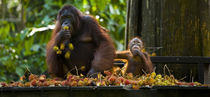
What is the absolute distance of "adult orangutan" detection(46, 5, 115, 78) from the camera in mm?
3721

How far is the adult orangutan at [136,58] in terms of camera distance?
4.00m

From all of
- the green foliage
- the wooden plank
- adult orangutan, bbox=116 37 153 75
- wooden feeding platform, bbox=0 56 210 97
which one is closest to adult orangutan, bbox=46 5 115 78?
adult orangutan, bbox=116 37 153 75

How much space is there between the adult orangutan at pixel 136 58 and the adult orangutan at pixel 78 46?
1.21 feet

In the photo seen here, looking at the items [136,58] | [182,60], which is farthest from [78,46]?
[182,60]

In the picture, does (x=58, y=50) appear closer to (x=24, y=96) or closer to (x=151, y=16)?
(x=151, y=16)

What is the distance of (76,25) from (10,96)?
1679 millimetres

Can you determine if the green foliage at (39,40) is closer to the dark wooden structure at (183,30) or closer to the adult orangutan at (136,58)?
the adult orangutan at (136,58)

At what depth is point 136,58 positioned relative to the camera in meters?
4.19

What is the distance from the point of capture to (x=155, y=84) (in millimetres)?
2551

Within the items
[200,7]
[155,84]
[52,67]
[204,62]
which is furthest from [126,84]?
[200,7]

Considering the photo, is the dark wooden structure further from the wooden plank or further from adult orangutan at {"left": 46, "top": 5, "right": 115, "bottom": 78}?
adult orangutan at {"left": 46, "top": 5, "right": 115, "bottom": 78}

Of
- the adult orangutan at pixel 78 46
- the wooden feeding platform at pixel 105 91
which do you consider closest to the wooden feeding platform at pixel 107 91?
the wooden feeding platform at pixel 105 91

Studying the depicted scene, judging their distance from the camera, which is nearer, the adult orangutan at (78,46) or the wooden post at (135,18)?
the adult orangutan at (78,46)

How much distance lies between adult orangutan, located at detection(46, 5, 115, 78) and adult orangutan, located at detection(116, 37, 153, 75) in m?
0.37
